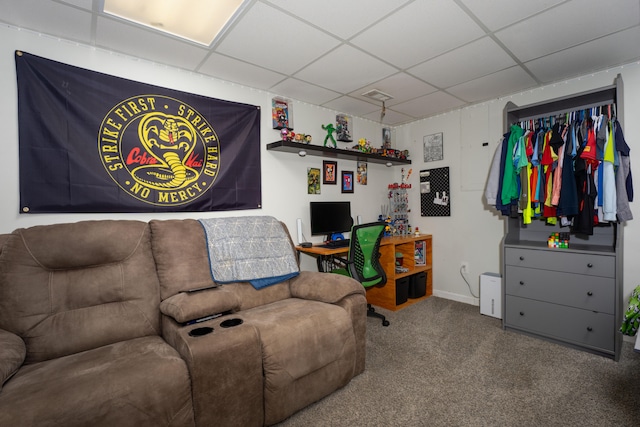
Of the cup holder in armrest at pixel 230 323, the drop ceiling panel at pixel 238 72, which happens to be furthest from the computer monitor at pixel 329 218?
the cup holder in armrest at pixel 230 323

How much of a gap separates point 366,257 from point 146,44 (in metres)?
2.56

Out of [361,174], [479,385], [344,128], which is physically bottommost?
[479,385]

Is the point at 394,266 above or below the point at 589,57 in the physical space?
below

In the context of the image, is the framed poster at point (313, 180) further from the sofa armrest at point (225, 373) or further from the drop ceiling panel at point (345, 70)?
the sofa armrest at point (225, 373)

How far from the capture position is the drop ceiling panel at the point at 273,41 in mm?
1927

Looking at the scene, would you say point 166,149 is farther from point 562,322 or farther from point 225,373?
point 562,322

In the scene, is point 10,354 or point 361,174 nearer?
point 10,354

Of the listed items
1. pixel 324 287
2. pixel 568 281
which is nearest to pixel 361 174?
pixel 324 287

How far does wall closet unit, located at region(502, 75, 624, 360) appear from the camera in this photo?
2.36m

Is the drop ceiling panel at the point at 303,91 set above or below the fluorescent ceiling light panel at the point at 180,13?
below

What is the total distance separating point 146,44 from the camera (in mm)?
2176

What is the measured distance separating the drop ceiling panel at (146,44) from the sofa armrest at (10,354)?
187 centimetres

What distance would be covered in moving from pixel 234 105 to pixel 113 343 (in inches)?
83.6

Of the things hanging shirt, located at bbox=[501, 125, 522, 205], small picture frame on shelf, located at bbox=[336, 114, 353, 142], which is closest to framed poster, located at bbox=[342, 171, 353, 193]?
small picture frame on shelf, located at bbox=[336, 114, 353, 142]
